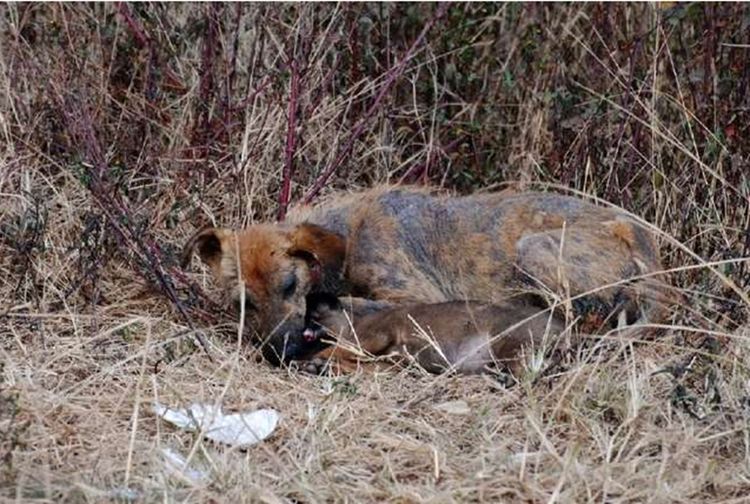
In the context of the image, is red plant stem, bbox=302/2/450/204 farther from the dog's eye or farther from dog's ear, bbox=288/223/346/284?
the dog's eye

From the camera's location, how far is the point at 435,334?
23.3 ft

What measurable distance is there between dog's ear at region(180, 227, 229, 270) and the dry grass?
0.52 ft

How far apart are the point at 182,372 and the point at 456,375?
1213mm

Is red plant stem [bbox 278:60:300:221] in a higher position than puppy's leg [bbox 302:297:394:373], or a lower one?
higher

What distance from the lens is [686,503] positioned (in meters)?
5.53

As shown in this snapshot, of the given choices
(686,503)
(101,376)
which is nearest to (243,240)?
(101,376)

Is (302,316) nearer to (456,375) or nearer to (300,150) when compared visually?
(456,375)

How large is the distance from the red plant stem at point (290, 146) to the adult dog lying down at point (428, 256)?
18 cm

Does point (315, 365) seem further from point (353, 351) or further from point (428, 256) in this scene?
point (428, 256)

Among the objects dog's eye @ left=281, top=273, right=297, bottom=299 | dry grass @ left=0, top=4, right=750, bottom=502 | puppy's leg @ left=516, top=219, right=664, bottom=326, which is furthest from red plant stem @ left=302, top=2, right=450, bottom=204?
puppy's leg @ left=516, top=219, right=664, bottom=326

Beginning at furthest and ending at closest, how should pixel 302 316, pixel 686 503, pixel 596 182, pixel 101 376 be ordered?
1. pixel 596 182
2. pixel 302 316
3. pixel 101 376
4. pixel 686 503

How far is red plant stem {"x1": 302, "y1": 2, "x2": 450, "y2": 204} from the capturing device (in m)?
8.50

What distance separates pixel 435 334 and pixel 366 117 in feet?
6.37

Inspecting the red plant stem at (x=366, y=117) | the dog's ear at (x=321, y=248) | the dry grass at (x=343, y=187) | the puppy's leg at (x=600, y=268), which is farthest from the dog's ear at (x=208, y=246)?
the puppy's leg at (x=600, y=268)
